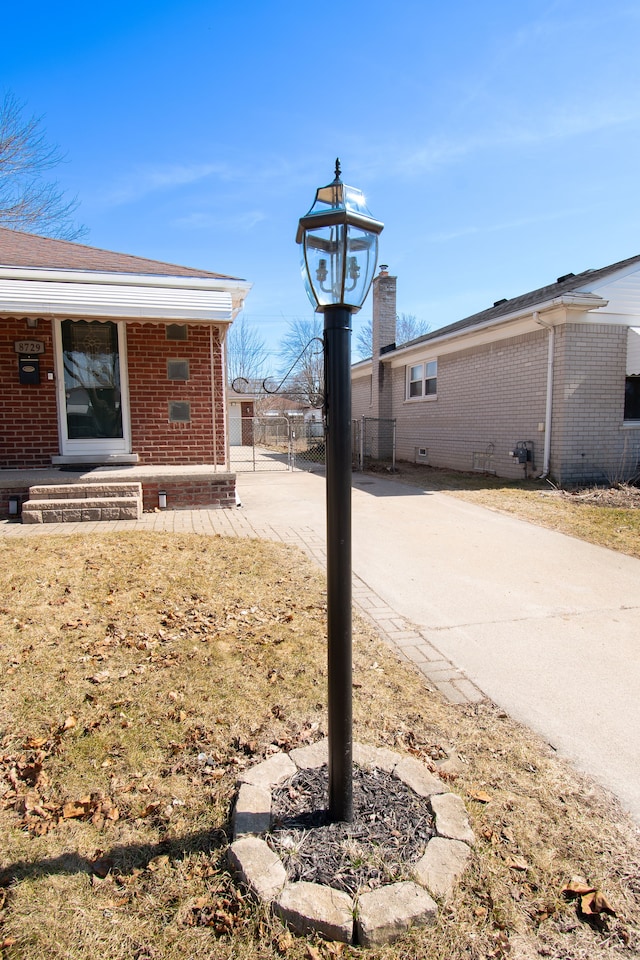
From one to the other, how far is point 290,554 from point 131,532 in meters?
1.94

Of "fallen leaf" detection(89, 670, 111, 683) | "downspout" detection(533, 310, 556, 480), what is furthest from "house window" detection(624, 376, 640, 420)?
"fallen leaf" detection(89, 670, 111, 683)

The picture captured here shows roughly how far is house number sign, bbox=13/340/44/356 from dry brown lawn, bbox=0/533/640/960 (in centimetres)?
485

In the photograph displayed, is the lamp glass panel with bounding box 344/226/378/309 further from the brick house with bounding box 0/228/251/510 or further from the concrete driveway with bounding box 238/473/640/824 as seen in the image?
the brick house with bounding box 0/228/251/510

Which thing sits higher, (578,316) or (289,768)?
(578,316)

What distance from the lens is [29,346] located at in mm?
7777

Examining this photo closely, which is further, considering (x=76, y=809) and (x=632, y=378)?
(x=632, y=378)

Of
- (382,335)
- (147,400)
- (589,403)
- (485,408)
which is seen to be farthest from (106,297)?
(382,335)

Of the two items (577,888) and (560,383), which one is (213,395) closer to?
(560,383)

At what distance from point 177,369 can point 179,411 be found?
66cm

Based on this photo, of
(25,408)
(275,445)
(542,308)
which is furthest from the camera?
(275,445)

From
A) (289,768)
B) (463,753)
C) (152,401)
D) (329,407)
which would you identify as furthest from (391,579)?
(152,401)

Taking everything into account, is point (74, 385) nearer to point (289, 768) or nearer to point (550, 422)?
point (289, 768)

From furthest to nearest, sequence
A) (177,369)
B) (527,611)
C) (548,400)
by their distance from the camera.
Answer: (548,400) → (177,369) → (527,611)

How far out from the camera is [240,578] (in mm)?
4793
